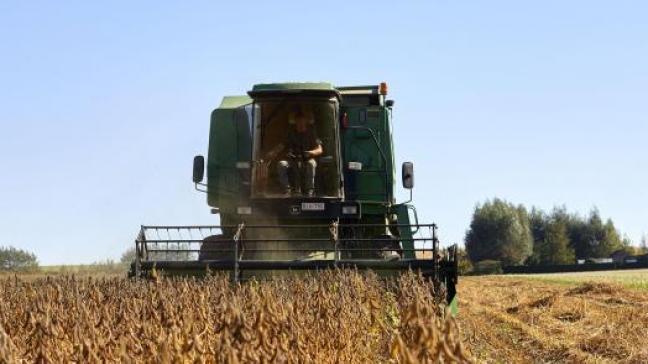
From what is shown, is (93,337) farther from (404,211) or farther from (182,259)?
(404,211)

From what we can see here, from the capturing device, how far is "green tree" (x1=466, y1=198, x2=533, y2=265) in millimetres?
89562

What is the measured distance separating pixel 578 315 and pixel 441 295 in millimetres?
6300

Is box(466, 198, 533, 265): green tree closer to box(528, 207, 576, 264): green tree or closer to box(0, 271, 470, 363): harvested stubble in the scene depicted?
box(528, 207, 576, 264): green tree

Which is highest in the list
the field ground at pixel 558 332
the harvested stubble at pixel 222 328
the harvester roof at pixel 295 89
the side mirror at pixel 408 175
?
the harvester roof at pixel 295 89

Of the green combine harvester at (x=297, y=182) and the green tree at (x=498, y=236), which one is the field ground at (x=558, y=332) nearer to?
the green combine harvester at (x=297, y=182)

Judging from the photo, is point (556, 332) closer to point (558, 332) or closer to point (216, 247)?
point (558, 332)

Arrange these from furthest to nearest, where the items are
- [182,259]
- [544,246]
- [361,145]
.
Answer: [544,246]
[361,145]
[182,259]

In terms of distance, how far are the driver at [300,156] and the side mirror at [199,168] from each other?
115 centimetres

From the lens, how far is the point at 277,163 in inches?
518

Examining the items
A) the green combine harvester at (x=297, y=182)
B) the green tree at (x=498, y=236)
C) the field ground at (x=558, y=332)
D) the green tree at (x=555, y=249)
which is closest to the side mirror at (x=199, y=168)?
the green combine harvester at (x=297, y=182)

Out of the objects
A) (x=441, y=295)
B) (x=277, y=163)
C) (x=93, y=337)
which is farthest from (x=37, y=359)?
(x=277, y=163)

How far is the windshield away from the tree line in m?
71.6

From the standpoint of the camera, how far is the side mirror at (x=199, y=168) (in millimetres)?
13422

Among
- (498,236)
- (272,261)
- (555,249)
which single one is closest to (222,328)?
(272,261)
